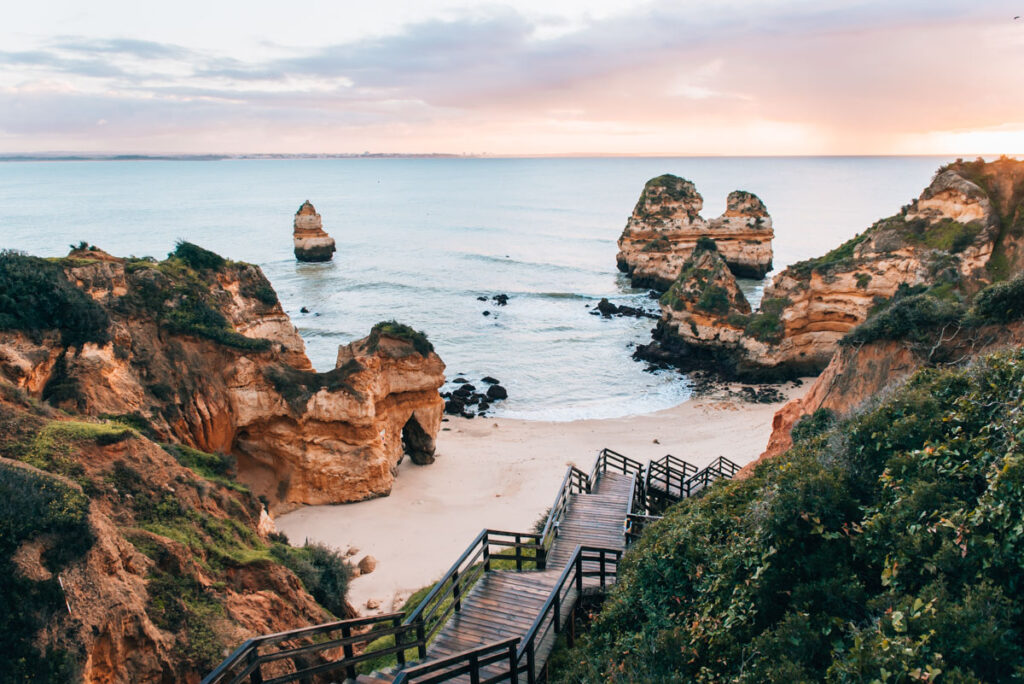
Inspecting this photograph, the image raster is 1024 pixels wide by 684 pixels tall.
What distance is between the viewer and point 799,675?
5.83 m

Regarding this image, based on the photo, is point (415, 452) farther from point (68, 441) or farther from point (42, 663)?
point (42, 663)

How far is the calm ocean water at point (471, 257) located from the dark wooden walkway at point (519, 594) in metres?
19.1

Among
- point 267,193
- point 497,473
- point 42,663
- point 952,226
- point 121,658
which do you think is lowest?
point 497,473

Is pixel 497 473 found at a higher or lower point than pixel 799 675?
lower

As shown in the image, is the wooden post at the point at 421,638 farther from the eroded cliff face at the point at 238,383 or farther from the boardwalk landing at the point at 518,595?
the eroded cliff face at the point at 238,383

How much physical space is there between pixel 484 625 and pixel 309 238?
73.7m

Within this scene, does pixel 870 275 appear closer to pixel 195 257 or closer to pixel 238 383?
pixel 238 383

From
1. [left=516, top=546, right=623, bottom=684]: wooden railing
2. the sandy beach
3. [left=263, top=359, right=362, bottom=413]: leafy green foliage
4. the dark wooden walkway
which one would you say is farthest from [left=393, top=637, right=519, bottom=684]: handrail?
[left=263, top=359, right=362, bottom=413]: leafy green foliage

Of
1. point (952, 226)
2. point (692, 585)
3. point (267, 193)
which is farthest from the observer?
point (267, 193)

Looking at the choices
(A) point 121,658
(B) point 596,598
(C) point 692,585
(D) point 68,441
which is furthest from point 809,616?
(D) point 68,441

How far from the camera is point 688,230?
2564 inches

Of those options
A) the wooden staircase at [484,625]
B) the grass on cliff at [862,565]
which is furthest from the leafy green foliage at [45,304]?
the grass on cliff at [862,565]

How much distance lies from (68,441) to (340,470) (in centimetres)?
1101

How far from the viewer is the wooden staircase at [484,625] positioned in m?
7.51
